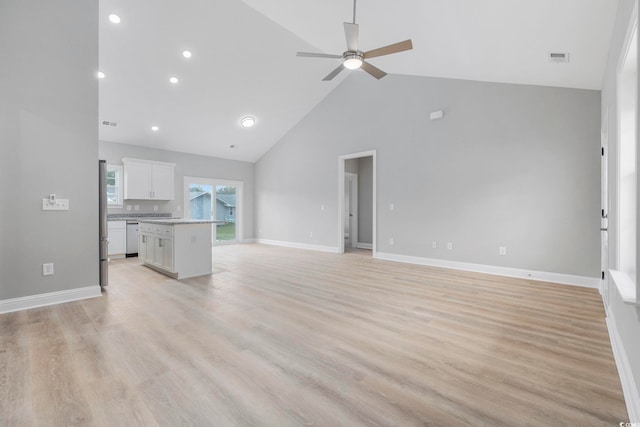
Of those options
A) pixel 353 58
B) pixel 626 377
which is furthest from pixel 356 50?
pixel 626 377

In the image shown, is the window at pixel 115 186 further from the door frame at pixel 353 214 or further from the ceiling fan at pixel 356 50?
the ceiling fan at pixel 356 50

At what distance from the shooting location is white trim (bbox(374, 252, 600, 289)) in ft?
13.5

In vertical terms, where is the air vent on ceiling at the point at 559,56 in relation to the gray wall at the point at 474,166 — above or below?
above

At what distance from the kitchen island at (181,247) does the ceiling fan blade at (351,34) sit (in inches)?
117

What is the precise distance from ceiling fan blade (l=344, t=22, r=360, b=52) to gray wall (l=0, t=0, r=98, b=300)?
291 centimetres

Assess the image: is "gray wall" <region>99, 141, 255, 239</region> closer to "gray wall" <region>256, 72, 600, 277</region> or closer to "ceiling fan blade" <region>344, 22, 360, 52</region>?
"gray wall" <region>256, 72, 600, 277</region>

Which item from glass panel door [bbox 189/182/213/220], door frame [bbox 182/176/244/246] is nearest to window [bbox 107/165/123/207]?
door frame [bbox 182/176/244/246]

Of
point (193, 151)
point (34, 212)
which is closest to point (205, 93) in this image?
point (193, 151)

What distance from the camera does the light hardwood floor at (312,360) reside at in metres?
1.56

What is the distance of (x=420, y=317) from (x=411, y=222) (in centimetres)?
309

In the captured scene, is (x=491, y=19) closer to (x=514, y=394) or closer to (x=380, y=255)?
(x=514, y=394)

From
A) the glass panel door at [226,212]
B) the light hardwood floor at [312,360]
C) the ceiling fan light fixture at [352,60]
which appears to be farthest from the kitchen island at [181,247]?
the glass panel door at [226,212]

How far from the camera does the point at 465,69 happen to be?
177 inches

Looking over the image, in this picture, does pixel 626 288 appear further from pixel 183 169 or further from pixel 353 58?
pixel 183 169
